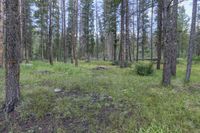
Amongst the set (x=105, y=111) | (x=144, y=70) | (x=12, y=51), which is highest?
(x=12, y=51)

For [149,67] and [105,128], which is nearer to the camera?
[105,128]

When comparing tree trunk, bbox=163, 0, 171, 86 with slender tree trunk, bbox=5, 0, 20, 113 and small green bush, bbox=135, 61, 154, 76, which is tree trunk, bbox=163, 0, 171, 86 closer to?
small green bush, bbox=135, 61, 154, 76

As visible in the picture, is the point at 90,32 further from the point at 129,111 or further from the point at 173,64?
the point at 129,111

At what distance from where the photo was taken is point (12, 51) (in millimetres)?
4762

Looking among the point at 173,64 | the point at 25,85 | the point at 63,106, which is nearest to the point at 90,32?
the point at 173,64

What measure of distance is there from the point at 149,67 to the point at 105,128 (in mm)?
6449

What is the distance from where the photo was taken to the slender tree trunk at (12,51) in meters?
4.70

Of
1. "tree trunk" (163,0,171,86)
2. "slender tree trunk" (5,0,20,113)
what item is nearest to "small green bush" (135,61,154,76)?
"tree trunk" (163,0,171,86)

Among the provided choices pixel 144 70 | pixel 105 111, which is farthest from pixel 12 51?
pixel 144 70

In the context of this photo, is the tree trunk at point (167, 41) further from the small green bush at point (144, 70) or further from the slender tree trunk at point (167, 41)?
the small green bush at point (144, 70)

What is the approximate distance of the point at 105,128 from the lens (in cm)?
411

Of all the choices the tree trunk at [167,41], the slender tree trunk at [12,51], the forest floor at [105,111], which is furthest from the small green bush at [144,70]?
the slender tree trunk at [12,51]

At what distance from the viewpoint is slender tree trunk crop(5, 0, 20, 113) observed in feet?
15.4

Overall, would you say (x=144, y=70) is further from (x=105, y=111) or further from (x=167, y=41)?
(x=105, y=111)
